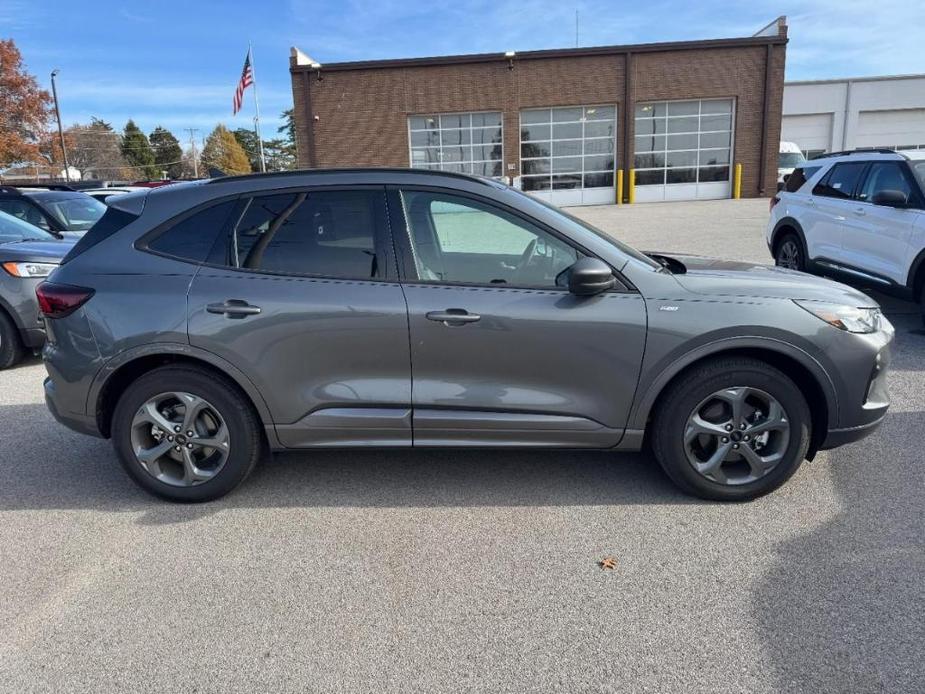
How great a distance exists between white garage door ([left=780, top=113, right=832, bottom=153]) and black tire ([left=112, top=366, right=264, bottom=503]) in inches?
1854

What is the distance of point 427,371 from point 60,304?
203 cm

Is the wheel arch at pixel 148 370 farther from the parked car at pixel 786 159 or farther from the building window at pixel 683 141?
the parked car at pixel 786 159

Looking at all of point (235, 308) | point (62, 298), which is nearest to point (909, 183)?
point (235, 308)

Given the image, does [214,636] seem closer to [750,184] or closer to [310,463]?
[310,463]

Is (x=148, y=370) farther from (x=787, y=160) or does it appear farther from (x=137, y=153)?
(x=137, y=153)

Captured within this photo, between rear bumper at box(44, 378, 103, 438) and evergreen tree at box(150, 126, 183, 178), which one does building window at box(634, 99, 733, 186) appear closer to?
rear bumper at box(44, 378, 103, 438)

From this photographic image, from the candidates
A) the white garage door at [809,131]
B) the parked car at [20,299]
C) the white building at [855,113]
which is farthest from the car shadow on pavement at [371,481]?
the white garage door at [809,131]

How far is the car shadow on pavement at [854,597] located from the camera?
237 centimetres

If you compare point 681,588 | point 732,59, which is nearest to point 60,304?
point 681,588

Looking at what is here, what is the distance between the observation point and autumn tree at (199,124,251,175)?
311 feet

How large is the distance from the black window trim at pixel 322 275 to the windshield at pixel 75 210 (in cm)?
709

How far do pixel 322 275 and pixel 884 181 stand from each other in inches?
264

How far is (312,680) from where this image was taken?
2.40 m

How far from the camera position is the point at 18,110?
148 ft
